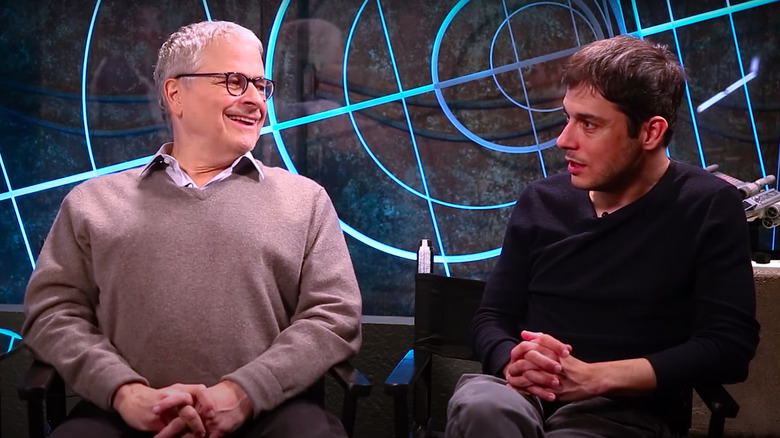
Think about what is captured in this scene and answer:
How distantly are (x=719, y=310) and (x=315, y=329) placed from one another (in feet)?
3.75

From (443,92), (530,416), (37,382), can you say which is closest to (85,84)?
(443,92)

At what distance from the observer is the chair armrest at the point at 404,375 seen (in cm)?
232

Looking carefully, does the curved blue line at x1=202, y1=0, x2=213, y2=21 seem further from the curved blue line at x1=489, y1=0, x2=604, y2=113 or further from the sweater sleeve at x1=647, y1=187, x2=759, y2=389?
the sweater sleeve at x1=647, y1=187, x2=759, y2=389

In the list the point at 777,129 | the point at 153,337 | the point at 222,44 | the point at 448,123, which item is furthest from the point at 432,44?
the point at 153,337

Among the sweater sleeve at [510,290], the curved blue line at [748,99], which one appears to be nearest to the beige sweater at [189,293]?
the sweater sleeve at [510,290]

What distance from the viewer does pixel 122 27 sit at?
387cm

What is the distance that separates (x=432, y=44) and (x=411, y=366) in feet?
5.76

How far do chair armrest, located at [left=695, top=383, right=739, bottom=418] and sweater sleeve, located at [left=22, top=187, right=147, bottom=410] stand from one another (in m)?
1.55

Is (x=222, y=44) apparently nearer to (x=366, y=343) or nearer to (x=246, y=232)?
(x=246, y=232)

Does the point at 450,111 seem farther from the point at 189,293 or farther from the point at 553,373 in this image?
the point at 553,373

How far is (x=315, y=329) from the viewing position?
8.14ft

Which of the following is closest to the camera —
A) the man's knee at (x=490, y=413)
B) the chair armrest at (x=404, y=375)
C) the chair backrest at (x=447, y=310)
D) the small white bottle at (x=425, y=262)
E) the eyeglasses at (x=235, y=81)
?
the man's knee at (x=490, y=413)

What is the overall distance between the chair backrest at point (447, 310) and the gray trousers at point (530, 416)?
23.4 inches

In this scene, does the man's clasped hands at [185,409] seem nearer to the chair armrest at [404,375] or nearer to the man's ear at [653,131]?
the chair armrest at [404,375]
